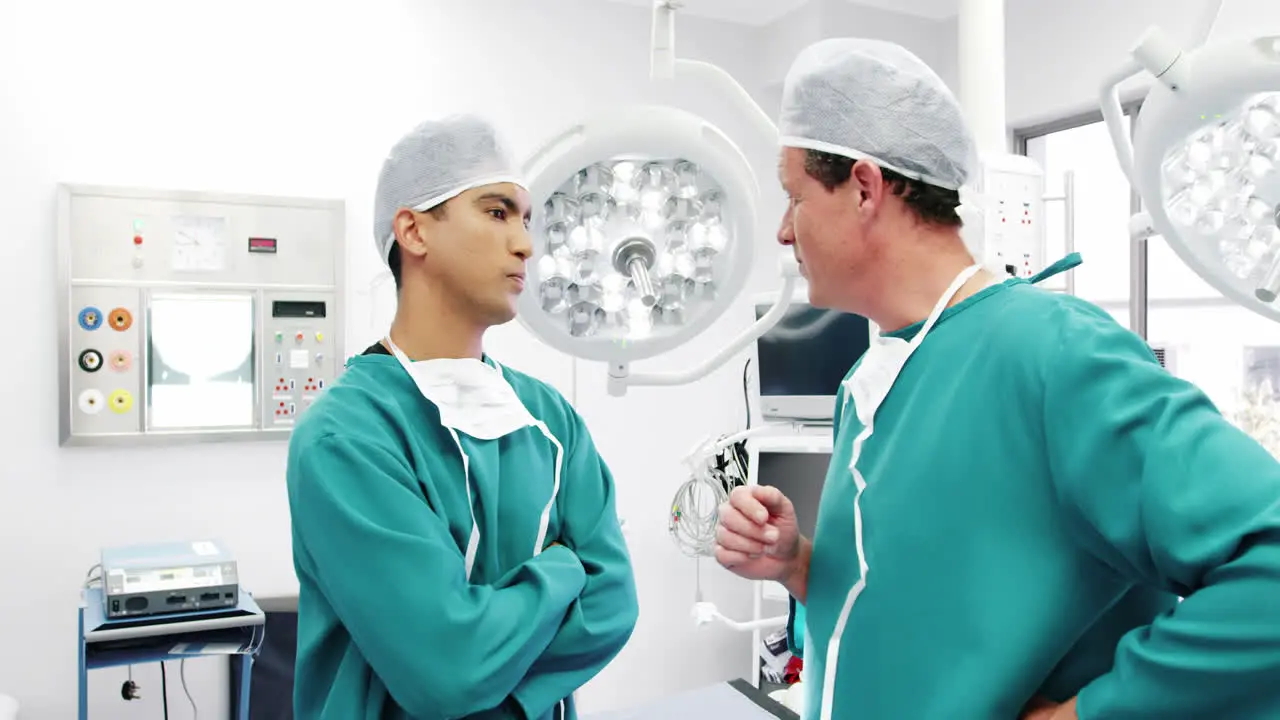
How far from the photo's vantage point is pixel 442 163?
4.46ft

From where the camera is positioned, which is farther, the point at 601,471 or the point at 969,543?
the point at 601,471

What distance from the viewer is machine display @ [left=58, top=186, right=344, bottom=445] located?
306 cm

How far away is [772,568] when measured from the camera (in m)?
1.19

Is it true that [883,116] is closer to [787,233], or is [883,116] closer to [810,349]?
[787,233]

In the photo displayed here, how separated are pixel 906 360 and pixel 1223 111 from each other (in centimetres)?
41

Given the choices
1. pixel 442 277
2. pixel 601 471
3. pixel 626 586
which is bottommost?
pixel 626 586

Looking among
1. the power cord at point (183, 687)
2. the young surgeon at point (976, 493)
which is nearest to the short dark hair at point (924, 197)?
the young surgeon at point (976, 493)

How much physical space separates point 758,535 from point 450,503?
0.41m

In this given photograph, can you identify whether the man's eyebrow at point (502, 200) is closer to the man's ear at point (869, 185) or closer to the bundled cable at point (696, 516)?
the man's ear at point (869, 185)

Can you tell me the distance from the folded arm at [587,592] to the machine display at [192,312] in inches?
85.0

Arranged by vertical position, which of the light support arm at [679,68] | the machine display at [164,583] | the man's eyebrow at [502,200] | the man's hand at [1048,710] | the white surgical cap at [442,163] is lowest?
the machine display at [164,583]

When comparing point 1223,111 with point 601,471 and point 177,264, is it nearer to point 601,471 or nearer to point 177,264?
point 601,471

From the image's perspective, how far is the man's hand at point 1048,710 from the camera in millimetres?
863

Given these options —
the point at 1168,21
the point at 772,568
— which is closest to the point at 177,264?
the point at 772,568
